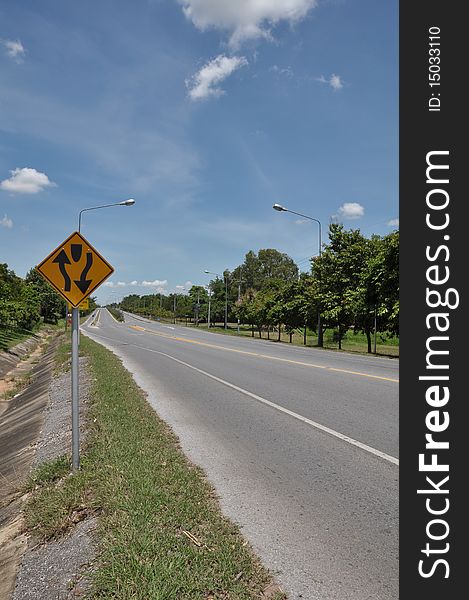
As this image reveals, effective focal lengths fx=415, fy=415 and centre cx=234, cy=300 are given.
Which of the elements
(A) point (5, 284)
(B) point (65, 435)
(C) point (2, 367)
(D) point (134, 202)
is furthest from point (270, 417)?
(A) point (5, 284)

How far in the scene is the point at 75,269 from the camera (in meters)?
4.77

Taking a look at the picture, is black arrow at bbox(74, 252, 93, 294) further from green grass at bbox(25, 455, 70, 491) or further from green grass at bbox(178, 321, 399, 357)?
green grass at bbox(178, 321, 399, 357)

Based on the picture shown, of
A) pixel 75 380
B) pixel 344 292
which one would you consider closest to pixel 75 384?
pixel 75 380

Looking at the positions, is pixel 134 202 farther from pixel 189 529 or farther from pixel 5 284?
pixel 189 529

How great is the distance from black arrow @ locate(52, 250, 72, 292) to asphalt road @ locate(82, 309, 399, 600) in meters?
2.71

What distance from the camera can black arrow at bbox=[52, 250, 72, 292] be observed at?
468 centimetres

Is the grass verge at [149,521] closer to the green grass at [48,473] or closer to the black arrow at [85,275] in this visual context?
the green grass at [48,473]

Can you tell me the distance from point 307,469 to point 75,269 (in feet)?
11.7

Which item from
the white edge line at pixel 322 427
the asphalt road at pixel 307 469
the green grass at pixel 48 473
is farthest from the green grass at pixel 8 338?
the green grass at pixel 48 473

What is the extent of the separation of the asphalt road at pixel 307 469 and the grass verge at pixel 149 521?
0.27 meters

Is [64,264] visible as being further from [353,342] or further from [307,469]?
→ [353,342]

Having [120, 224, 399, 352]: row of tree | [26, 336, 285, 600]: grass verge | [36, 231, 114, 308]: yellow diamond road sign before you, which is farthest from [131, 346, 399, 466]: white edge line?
[120, 224, 399, 352]: row of tree

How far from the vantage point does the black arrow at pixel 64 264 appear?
468 centimetres

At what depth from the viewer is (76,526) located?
373 centimetres
